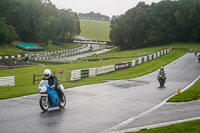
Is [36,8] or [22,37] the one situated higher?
[36,8]

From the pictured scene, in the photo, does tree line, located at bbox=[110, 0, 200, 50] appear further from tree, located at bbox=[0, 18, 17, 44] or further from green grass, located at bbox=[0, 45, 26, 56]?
tree, located at bbox=[0, 18, 17, 44]

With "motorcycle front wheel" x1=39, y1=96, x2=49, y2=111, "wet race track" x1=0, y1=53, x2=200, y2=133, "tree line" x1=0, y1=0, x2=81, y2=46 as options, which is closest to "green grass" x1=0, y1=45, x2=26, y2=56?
"tree line" x1=0, y1=0, x2=81, y2=46

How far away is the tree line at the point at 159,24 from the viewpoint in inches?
4092

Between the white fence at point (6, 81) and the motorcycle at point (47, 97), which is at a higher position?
the motorcycle at point (47, 97)

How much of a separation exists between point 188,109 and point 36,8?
4366 inches

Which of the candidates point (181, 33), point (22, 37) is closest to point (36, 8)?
point (22, 37)

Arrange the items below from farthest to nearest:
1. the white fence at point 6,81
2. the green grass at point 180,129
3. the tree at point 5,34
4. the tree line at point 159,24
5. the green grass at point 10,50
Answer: the tree line at point 159,24 < the tree at point 5,34 < the green grass at point 10,50 < the white fence at point 6,81 < the green grass at point 180,129

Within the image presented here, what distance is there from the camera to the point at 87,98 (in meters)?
19.6

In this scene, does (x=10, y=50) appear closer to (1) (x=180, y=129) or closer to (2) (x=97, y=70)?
(2) (x=97, y=70)

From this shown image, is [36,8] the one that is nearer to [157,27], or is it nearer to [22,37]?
[22,37]

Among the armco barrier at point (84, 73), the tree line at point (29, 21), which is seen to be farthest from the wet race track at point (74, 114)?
the tree line at point (29, 21)

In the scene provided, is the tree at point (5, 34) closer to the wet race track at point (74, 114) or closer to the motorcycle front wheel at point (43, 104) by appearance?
the wet race track at point (74, 114)

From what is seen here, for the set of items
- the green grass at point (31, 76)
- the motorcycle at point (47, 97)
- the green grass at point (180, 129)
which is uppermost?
the motorcycle at point (47, 97)

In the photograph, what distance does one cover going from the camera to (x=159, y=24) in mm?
106188
